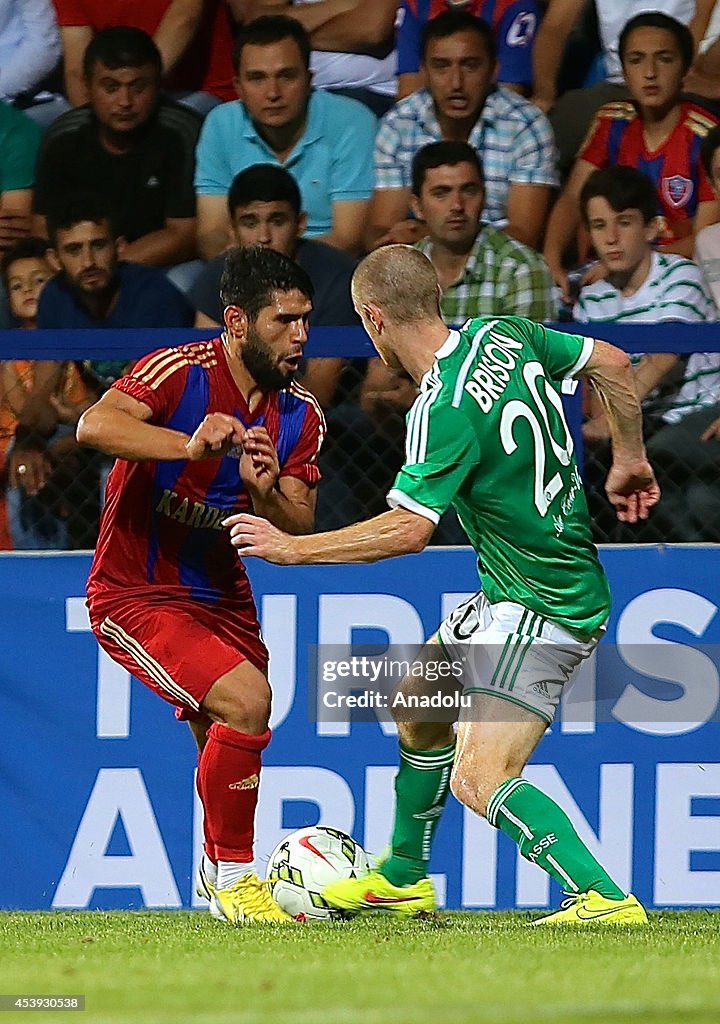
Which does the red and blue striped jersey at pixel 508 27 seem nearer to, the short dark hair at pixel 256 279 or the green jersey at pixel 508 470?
the short dark hair at pixel 256 279

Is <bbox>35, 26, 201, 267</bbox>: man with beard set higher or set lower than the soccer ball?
higher

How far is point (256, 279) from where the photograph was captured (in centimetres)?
502

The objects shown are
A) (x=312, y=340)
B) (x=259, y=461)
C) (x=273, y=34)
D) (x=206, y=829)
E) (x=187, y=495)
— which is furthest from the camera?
(x=273, y=34)

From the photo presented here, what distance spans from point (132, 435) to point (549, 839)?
1.62 metres

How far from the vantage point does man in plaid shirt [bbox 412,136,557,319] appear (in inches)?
262

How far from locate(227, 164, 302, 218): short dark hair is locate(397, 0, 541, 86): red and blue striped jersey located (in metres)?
0.76

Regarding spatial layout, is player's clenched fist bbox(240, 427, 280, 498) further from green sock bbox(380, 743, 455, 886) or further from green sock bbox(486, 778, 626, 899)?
green sock bbox(486, 778, 626, 899)

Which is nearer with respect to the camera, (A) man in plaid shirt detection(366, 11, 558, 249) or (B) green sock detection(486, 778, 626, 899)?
(B) green sock detection(486, 778, 626, 899)

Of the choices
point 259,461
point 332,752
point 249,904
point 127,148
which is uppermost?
point 127,148

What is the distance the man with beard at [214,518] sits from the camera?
479 cm

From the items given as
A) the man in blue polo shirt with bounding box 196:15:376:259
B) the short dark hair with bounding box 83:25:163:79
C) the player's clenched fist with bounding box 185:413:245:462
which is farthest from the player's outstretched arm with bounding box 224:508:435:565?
the short dark hair with bounding box 83:25:163:79

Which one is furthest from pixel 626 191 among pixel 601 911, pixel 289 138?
pixel 601 911

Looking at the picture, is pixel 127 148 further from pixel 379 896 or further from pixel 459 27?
pixel 379 896

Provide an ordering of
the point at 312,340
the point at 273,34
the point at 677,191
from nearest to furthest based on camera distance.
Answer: the point at 312,340 → the point at 677,191 → the point at 273,34
